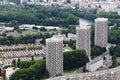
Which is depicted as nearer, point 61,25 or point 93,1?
point 61,25

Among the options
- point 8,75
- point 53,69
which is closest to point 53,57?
point 53,69

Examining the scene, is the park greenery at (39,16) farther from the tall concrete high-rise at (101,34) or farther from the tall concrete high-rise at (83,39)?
the tall concrete high-rise at (83,39)

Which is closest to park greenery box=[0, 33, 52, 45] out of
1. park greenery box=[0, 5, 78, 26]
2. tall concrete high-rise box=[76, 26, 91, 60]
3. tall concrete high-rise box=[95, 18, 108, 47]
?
tall concrete high-rise box=[95, 18, 108, 47]

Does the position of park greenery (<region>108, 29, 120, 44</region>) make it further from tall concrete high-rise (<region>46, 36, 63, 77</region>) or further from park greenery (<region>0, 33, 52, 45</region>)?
tall concrete high-rise (<region>46, 36, 63, 77</region>)

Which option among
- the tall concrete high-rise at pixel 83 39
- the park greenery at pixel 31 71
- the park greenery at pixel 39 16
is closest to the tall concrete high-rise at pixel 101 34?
the tall concrete high-rise at pixel 83 39

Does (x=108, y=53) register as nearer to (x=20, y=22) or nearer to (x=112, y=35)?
(x=112, y=35)

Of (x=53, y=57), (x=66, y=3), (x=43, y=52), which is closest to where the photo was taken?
(x=53, y=57)
